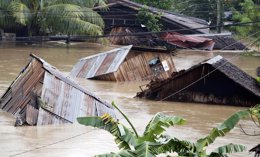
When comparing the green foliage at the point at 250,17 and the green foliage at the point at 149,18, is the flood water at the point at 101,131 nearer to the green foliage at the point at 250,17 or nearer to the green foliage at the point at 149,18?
the green foliage at the point at 250,17

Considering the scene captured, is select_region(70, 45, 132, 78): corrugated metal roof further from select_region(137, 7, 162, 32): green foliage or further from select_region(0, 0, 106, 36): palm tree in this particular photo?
select_region(137, 7, 162, 32): green foliage

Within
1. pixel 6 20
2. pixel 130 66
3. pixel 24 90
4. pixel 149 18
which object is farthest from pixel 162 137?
pixel 149 18

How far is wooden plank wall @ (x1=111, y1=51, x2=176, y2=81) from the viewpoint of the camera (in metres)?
24.1

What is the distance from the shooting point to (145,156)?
24.6 feet

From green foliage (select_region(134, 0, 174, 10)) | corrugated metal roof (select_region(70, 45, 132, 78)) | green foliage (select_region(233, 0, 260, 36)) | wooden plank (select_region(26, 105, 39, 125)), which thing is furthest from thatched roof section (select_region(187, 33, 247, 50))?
wooden plank (select_region(26, 105, 39, 125))

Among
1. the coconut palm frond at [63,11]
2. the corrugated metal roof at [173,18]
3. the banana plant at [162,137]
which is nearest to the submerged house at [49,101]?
the banana plant at [162,137]

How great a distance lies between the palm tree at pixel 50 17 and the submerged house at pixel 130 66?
9080mm

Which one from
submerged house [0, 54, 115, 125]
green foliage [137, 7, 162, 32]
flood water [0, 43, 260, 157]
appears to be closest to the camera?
flood water [0, 43, 260, 157]

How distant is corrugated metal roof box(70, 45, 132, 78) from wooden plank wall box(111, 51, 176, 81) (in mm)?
320

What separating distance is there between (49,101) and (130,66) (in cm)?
938

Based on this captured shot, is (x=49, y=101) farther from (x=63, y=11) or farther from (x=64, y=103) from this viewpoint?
(x=63, y=11)

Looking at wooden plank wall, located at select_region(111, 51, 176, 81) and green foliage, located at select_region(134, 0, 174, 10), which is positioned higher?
wooden plank wall, located at select_region(111, 51, 176, 81)

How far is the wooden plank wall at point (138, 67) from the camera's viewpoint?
2411 centimetres

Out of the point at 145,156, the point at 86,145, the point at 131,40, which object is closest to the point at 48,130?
the point at 86,145
